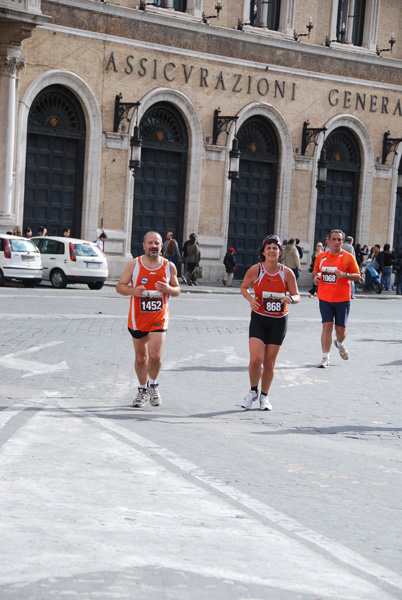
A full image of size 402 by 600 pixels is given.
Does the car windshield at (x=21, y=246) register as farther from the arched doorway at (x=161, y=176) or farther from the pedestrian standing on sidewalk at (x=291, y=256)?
the pedestrian standing on sidewalk at (x=291, y=256)

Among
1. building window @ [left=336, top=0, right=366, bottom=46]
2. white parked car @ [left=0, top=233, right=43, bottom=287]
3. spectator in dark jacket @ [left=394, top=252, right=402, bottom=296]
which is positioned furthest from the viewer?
building window @ [left=336, top=0, right=366, bottom=46]

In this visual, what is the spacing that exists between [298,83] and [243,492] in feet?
106

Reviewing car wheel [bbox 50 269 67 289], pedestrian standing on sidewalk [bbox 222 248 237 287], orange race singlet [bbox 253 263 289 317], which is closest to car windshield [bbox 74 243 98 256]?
car wheel [bbox 50 269 67 289]

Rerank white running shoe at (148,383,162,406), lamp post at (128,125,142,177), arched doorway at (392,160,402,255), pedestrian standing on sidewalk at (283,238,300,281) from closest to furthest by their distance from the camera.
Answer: white running shoe at (148,383,162,406) < pedestrian standing on sidewalk at (283,238,300,281) < lamp post at (128,125,142,177) < arched doorway at (392,160,402,255)

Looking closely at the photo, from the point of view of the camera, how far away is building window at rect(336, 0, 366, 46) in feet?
127

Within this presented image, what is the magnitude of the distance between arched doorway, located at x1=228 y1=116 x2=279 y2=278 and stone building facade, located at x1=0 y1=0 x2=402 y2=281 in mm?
47

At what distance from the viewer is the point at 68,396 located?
10719mm

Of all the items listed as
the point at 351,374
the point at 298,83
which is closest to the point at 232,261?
the point at 298,83

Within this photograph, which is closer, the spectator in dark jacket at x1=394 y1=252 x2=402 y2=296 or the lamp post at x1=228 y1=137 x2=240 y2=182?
the lamp post at x1=228 y1=137 x2=240 y2=182

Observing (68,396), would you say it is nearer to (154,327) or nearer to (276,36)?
(154,327)

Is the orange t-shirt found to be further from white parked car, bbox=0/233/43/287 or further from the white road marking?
white parked car, bbox=0/233/43/287

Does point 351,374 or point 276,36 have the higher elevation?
point 276,36

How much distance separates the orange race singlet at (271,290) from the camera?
426 inches

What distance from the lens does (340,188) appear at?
39719 millimetres
